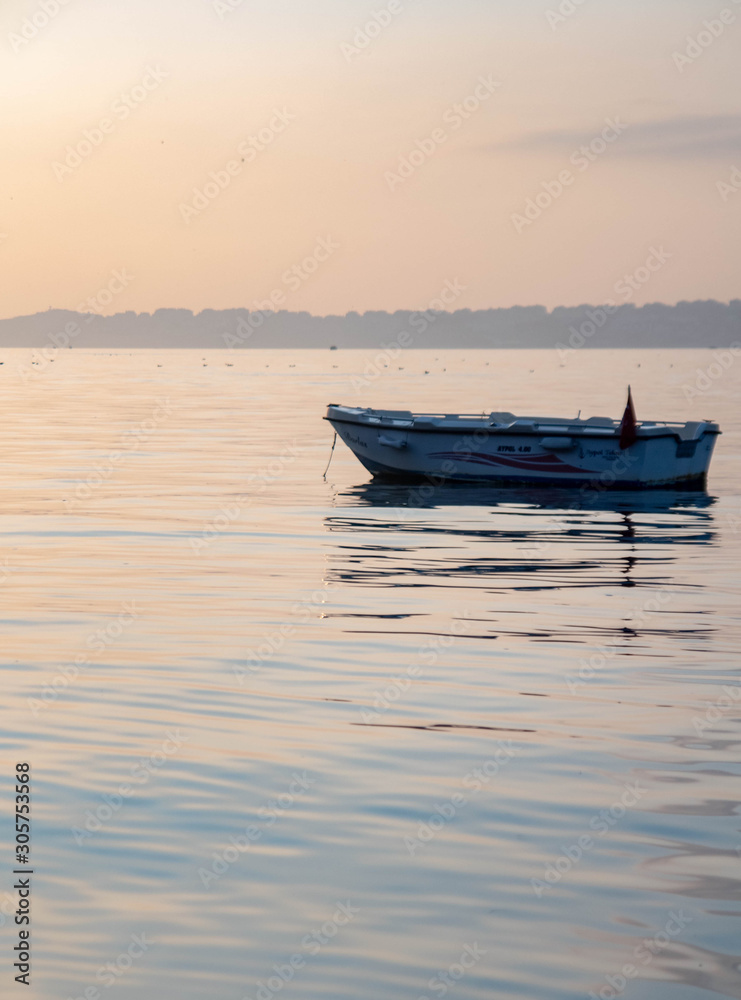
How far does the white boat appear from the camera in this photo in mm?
28578

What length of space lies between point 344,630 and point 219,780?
17.1 ft

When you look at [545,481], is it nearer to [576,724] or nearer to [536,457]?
[536,457]

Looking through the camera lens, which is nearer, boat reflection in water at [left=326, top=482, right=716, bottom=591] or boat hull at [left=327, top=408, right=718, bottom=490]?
boat reflection in water at [left=326, top=482, right=716, bottom=591]

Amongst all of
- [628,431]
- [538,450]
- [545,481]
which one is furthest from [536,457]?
[628,431]

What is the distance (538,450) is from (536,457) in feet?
0.64

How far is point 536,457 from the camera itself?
2877cm

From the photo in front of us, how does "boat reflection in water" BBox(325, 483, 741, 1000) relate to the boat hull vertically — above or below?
below

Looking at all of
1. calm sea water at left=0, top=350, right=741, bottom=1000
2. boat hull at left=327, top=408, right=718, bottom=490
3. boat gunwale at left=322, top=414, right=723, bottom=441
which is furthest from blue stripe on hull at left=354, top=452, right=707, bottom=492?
calm sea water at left=0, top=350, right=741, bottom=1000

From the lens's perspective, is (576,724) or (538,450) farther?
(538,450)

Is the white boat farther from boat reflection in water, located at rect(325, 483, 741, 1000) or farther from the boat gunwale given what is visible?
boat reflection in water, located at rect(325, 483, 741, 1000)

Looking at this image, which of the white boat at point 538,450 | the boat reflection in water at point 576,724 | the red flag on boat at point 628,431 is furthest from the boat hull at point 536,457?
the boat reflection in water at point 576,724

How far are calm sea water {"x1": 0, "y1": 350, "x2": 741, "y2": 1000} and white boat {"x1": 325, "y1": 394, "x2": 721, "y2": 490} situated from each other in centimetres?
720

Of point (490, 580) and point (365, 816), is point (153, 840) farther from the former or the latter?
point (490, 580)

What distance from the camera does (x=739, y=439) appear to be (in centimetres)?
4547
